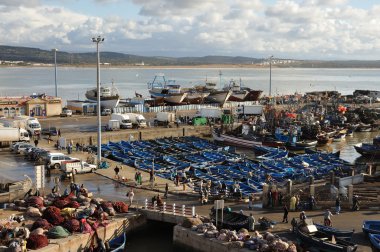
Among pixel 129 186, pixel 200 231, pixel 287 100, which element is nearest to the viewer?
pixel 200 231

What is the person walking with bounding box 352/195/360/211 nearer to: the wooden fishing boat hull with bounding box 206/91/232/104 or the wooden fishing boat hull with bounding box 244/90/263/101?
the wooden fishing boat hull with bounding box 206/91/232/104

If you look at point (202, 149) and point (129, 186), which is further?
point (202, 149)

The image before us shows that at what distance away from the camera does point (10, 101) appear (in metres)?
56.4

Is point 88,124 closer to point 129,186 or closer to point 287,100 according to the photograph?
point 129,186

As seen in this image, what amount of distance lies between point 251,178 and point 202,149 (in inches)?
496

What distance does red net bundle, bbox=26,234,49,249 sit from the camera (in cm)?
1914

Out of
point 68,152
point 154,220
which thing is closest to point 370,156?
point 68,152

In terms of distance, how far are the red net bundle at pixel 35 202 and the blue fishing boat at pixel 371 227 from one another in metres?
13.9

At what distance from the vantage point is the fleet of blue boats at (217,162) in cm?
3481

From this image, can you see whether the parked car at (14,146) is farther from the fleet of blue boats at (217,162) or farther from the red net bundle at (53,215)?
the red net bundle at (53,215)

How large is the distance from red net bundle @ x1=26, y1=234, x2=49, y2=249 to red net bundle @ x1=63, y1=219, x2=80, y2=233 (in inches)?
61.8

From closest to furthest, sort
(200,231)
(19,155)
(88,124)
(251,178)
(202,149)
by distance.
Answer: (200,231) < (251,178) < (19,155) < (202,149) < (88,124)

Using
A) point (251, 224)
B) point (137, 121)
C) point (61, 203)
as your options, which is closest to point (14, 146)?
point (137, 121)

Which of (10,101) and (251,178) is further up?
(10,101)
